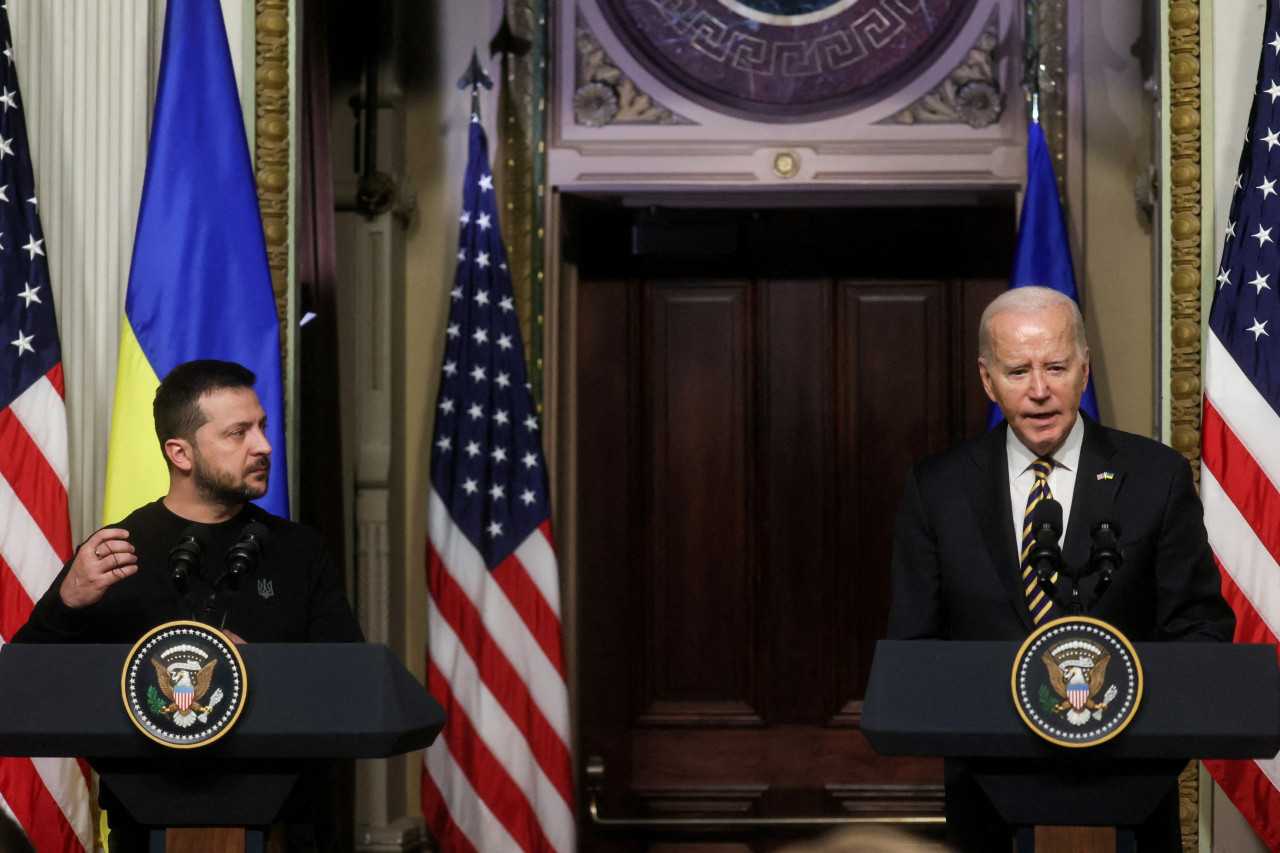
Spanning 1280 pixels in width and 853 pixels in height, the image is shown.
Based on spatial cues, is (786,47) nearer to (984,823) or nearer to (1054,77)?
(1054,77)

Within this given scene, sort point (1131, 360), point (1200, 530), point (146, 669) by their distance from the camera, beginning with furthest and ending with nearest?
point (1131, 360), point (1200, 530), point (146, 669)

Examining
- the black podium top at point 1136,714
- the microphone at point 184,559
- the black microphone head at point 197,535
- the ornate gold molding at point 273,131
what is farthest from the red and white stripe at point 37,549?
the black podium top at point 1136,714

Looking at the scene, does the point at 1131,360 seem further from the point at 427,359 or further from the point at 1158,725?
the point at 1158,725

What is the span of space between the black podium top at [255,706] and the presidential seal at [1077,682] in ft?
3.32

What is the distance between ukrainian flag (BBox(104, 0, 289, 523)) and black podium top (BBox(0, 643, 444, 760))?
123 cm

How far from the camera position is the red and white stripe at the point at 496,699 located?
15.2 ft

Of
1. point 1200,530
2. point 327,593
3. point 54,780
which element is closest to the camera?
point 1200,530

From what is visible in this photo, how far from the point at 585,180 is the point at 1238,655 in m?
3.45

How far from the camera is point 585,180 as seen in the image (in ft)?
17.0

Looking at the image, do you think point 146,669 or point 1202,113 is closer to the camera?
point 146,669

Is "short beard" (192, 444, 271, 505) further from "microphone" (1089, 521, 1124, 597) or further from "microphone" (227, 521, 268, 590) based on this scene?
"microphone" (1089, 521, 1124, 597)

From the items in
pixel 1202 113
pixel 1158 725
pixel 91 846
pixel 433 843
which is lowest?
pixel 433 843

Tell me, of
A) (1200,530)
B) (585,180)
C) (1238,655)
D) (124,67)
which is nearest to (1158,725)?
(1238,655)

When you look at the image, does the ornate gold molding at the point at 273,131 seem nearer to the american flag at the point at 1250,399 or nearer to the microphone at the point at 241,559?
the microphone at the point at 241,559
